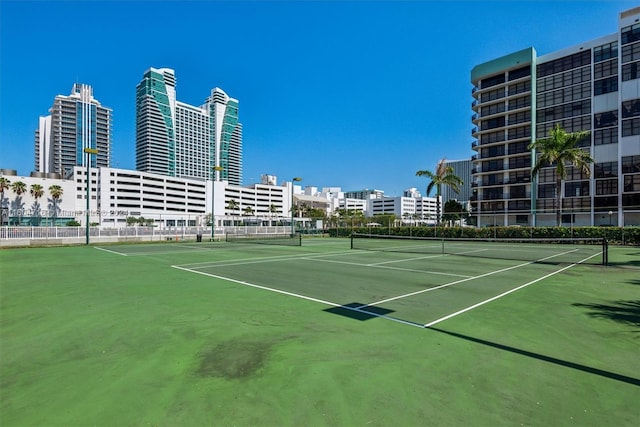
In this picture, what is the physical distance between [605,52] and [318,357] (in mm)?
72156

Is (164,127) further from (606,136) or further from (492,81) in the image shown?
(606,136)

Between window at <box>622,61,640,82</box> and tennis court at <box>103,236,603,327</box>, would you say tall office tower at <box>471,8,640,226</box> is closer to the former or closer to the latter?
window at <box>622,61,640,82</box>

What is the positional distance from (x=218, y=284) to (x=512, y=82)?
72.2 metres

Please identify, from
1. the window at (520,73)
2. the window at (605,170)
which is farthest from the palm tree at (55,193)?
the window at (605,170)

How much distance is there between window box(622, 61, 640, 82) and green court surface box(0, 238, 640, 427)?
5990 centimetres

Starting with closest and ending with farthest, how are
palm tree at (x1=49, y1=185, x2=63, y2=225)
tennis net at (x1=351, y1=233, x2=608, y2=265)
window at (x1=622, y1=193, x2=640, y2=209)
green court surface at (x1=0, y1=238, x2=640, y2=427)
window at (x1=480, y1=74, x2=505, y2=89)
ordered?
green court surface at (x1=0, y1=238, x2=640, y2=427), tennis net at (x1=351, y1=233, x2=608, y2=265), window at (x1=622, y1=193, x2=640, y2=209), window at (x1=480, y1=74, x2=505, y2=89), palm tree at (x1=49, y1=185, x2=63, y2=225)

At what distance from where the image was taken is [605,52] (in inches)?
2066

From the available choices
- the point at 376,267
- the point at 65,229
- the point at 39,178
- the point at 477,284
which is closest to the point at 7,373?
the point at 477,284

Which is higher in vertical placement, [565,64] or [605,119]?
[565,64]

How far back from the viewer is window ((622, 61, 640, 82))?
4822cm

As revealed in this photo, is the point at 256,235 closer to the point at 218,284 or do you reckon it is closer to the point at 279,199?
the point at 218,284

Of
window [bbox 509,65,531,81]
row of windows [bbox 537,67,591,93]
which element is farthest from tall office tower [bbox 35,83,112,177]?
row of windows [bbox 537,67,591,93]

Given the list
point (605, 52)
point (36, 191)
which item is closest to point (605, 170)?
point (605, 52)

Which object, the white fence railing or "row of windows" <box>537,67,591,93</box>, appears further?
"row of windows" <box>537,67,591,93</box>
